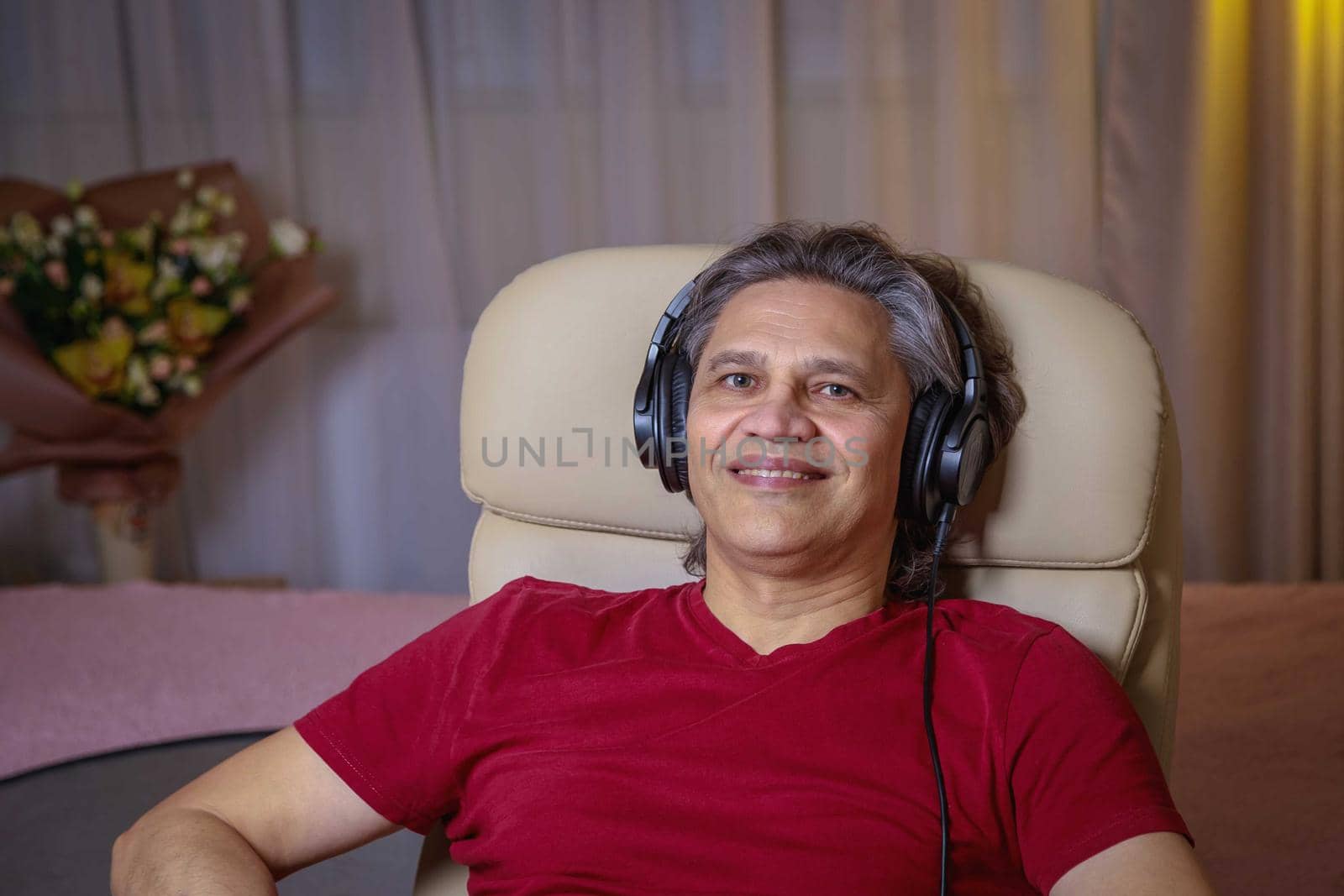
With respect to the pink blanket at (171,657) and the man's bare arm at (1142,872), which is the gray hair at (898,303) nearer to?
the man's bare arm at (1142,872)

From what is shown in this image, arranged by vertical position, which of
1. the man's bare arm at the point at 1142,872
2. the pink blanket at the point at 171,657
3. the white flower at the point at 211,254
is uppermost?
the white flower at the point at 211,254

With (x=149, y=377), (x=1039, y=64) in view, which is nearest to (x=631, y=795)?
(x=149, y=377)

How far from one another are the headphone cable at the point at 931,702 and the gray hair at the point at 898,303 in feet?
0.31

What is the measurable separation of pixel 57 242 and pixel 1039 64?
207 cm

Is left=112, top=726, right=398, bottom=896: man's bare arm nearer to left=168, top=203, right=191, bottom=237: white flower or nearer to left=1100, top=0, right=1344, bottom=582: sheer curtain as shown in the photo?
left=168, top=203, right=191, bottom=237: white flower

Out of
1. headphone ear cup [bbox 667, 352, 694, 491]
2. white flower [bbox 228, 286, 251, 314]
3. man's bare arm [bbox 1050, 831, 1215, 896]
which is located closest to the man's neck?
headphone ear cup [bbox 667, 352, 694, 491]

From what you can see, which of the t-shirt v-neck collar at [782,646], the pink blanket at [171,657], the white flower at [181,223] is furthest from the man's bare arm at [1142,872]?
the white flower at [181,223]

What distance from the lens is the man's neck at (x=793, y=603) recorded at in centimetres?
115

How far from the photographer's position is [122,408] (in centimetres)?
245

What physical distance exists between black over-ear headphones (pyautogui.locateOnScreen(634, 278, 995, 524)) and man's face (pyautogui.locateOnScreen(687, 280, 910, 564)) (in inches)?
0.6

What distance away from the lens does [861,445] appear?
1.12 m

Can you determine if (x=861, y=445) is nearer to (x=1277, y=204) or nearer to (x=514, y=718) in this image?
(x=514, y=718)

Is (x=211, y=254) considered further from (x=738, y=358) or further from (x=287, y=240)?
(x=738, y=358)

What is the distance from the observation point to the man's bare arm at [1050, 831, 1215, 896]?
842 mm
